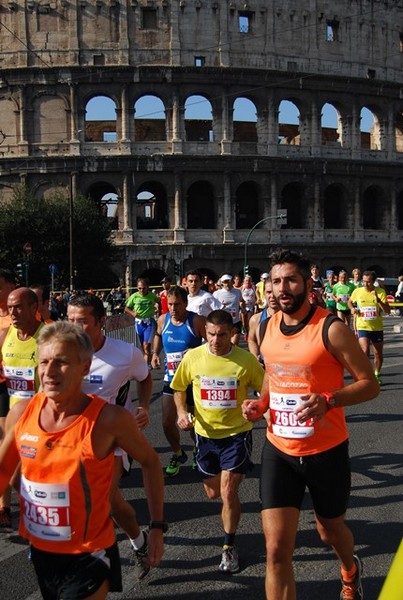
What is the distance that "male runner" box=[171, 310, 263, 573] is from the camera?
4.39 m

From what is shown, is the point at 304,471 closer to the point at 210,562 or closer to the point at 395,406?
the point at 210,562

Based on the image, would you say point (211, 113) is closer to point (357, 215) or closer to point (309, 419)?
point (357, 215)

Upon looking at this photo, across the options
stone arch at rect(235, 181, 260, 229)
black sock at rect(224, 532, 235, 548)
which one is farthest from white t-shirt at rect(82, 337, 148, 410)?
stone arch at rect(235, 181, 260, 229)

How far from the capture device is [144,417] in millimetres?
3424

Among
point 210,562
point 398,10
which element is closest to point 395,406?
point 210,562

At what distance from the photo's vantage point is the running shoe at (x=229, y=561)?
4.09 metres

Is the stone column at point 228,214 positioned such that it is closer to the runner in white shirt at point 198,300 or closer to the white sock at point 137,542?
the runner in white shirt at point 198,300

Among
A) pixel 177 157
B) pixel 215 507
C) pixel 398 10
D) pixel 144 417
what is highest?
pixel 398 10

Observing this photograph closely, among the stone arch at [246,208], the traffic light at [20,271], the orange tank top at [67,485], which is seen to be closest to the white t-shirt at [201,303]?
the orange tank top at [67,485]

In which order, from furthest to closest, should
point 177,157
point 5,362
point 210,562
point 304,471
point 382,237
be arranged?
point 382,237 → point 177,157 → point 5,362 → point 210,562 → point 304,471

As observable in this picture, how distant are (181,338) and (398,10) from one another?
131ft

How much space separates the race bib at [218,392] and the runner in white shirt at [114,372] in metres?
0.46

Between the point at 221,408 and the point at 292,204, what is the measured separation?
35884 millimetres

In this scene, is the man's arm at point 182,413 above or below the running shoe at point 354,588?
above
